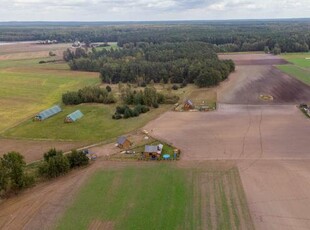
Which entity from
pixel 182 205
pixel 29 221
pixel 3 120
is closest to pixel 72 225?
pixel 29 221

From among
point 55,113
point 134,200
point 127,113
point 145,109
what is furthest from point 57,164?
point 55,113

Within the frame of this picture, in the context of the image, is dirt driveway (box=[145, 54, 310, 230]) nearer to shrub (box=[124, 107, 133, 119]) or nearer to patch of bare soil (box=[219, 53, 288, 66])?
shrub (box=[124, 107, 133, 119])

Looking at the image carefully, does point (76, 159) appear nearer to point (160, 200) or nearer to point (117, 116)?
point (160, 200)

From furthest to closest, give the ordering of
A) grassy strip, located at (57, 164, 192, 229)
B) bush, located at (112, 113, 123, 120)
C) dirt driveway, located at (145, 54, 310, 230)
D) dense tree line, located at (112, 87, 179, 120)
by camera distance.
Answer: dense tree line, located at (112, 87, 179, 120)
bush, located at (112, 113, 123, 120)
dirt driveway, located at (145, 54, 310, 230)
grassy strip, located at (57, 164, 192, 229)

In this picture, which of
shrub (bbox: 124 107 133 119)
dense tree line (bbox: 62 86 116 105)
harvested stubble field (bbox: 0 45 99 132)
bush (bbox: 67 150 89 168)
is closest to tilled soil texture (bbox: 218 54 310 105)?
shrub (bbox: 124 107 133 119)

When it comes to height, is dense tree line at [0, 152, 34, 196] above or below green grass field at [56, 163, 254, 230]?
above

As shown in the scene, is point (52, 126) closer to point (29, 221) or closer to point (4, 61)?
point (29, 221)
